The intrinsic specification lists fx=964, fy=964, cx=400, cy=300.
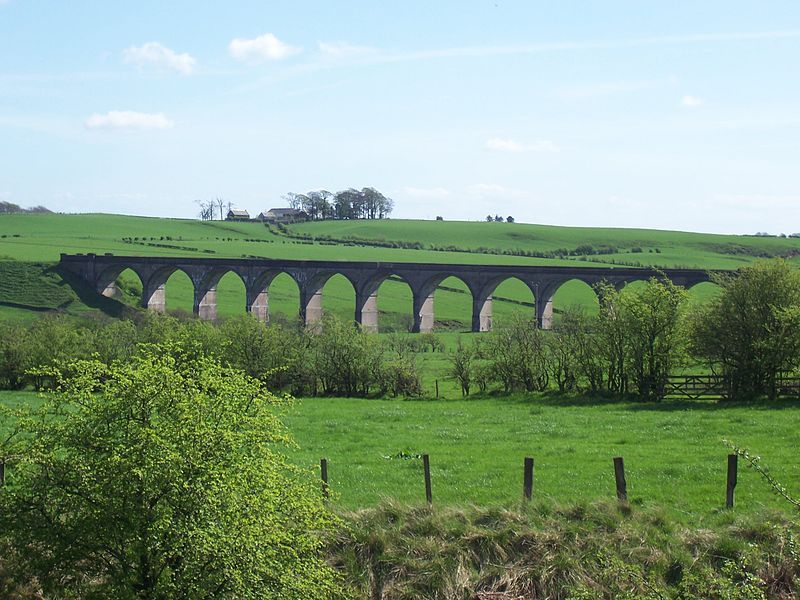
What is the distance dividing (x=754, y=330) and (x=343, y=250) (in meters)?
85.0

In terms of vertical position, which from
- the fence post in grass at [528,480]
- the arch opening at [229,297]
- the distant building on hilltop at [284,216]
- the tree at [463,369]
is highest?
the distant building on hilltop at [284,216]

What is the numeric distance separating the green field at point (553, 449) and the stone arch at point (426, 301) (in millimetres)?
42845

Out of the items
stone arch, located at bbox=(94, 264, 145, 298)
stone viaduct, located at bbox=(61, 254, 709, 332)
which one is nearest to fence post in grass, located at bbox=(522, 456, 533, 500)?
stone viaduct, located at bbox=(61, 254, 709, 332)

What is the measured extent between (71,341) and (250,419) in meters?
30.0

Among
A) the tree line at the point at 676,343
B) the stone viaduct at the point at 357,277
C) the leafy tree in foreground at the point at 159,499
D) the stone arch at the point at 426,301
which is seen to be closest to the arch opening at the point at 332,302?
the stone viaduct at the point at 357,277

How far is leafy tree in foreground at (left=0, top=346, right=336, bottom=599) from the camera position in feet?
39.3

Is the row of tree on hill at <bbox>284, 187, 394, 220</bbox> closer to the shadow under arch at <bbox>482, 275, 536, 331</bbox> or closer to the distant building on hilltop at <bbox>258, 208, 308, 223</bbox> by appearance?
the distant building on hilltop at <bbox>258, 208, 308, 223</bbox>

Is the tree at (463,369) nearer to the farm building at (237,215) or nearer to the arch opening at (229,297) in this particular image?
the arch opening at (229,297)

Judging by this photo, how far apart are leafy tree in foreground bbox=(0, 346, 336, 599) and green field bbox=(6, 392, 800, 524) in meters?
2.25

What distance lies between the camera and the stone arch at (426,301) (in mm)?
74938

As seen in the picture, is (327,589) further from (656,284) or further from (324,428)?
(656,284)

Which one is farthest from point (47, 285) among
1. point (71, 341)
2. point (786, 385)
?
point (786, 385)

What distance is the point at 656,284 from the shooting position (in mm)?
34500

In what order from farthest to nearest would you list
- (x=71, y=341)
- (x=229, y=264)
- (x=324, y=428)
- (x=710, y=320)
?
(x=229, y=264), (x=71, y=341), (x=710, y=320), (x=324, y=428)
